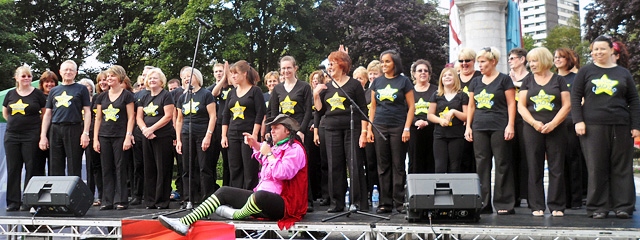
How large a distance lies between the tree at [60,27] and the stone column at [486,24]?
17597 mm

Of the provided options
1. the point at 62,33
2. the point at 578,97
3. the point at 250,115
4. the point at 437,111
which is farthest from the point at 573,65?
the point at 62,33

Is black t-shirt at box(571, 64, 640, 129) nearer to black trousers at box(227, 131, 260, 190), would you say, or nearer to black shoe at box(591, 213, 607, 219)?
black shoe at box(591, 213, 607, 219)

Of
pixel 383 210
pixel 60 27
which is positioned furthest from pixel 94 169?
pixel 60 27

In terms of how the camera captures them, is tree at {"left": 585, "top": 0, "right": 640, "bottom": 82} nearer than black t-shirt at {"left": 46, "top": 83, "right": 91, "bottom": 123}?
No

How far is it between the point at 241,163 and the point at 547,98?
10.7 ft

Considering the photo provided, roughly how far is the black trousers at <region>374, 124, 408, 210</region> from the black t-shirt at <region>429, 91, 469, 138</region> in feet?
1.37

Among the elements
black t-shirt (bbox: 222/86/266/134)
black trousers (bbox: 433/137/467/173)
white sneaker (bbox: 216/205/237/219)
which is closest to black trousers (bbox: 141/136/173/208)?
black t-shirt (bbox: 222/86/266/134)

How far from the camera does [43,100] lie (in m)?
7.48

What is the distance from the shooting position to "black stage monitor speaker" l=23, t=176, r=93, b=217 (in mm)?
6152

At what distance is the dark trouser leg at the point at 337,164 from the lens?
626 centimetres

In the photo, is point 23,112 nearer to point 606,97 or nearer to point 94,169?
point 94,169

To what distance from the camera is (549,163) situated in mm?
5734

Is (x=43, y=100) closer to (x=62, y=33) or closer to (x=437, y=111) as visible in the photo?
(x=437, y=111)

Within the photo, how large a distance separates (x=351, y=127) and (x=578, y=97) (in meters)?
2.08
